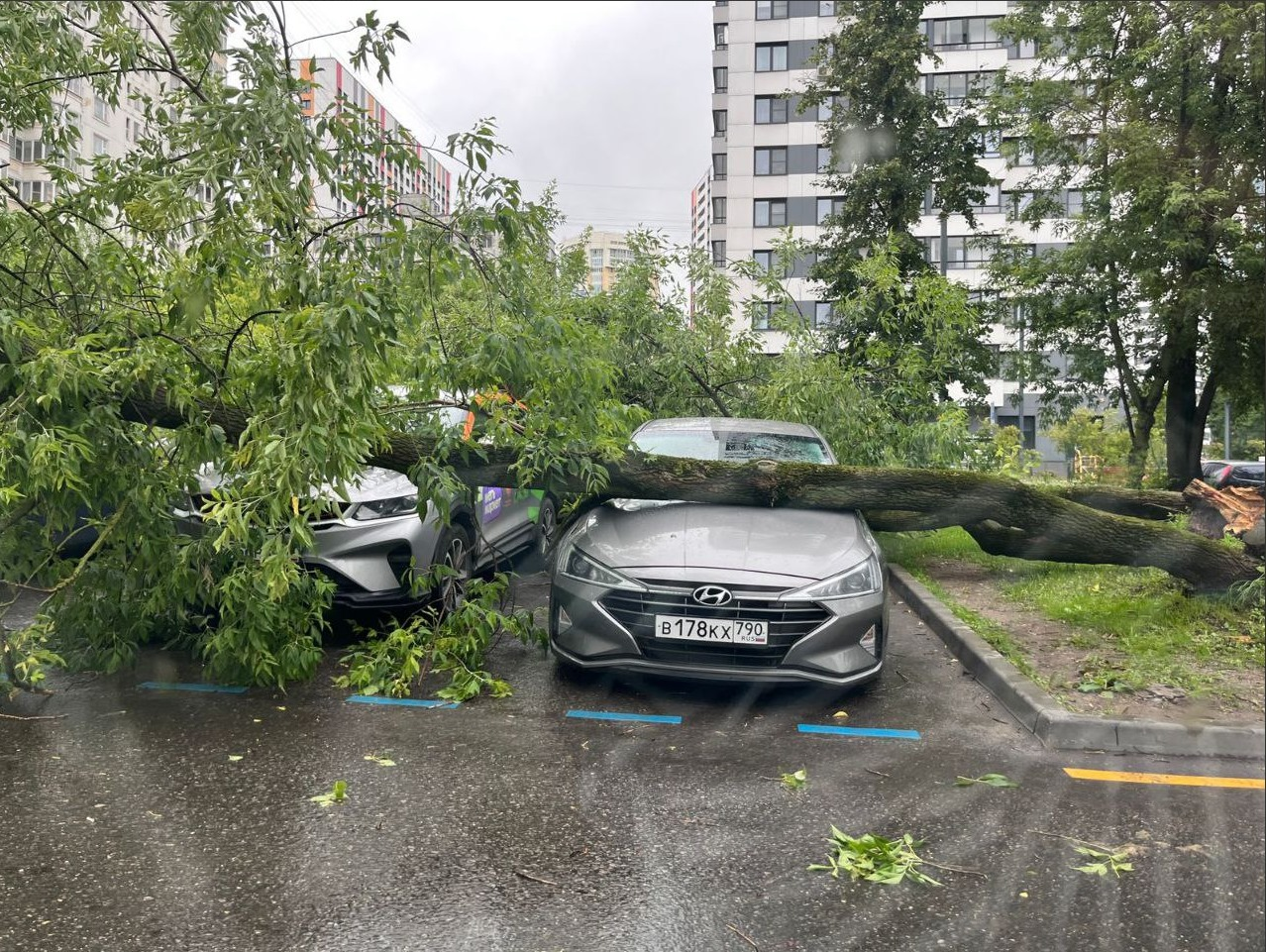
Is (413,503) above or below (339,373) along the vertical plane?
below

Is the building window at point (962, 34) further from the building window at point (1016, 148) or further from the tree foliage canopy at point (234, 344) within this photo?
the tree foliage canopy at point (234, 344)

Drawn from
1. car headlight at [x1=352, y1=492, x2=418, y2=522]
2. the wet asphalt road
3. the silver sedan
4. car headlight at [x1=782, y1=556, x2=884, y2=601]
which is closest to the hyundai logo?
the silver sedan

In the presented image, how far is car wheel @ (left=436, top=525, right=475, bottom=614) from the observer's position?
6319mm

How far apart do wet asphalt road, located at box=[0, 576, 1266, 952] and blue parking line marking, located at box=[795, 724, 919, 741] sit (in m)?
0.07

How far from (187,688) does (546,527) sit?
4623mm

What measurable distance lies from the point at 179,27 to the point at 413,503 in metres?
2.97

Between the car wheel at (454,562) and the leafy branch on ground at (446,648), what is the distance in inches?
3.1

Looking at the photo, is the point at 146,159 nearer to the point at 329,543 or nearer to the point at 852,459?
the point at 329,543

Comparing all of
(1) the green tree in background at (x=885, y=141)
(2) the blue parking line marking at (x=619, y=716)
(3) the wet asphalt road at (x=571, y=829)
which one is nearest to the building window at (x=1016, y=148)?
(1) the green tree in background at (x=885, y=141)

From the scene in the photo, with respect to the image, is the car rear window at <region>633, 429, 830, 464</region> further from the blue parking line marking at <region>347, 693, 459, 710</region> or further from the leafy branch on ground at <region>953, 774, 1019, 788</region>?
the leafy branch on ground at <region>953, 774, 1019, 788</region>

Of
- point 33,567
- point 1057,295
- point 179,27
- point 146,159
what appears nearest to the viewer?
point 179,27

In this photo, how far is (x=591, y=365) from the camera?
234 inches

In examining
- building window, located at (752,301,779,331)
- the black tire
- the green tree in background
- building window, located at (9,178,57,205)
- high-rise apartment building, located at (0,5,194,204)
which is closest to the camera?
high-rise apartment building, located at (0,5,194,204)

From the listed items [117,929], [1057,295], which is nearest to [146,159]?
[117,929]
